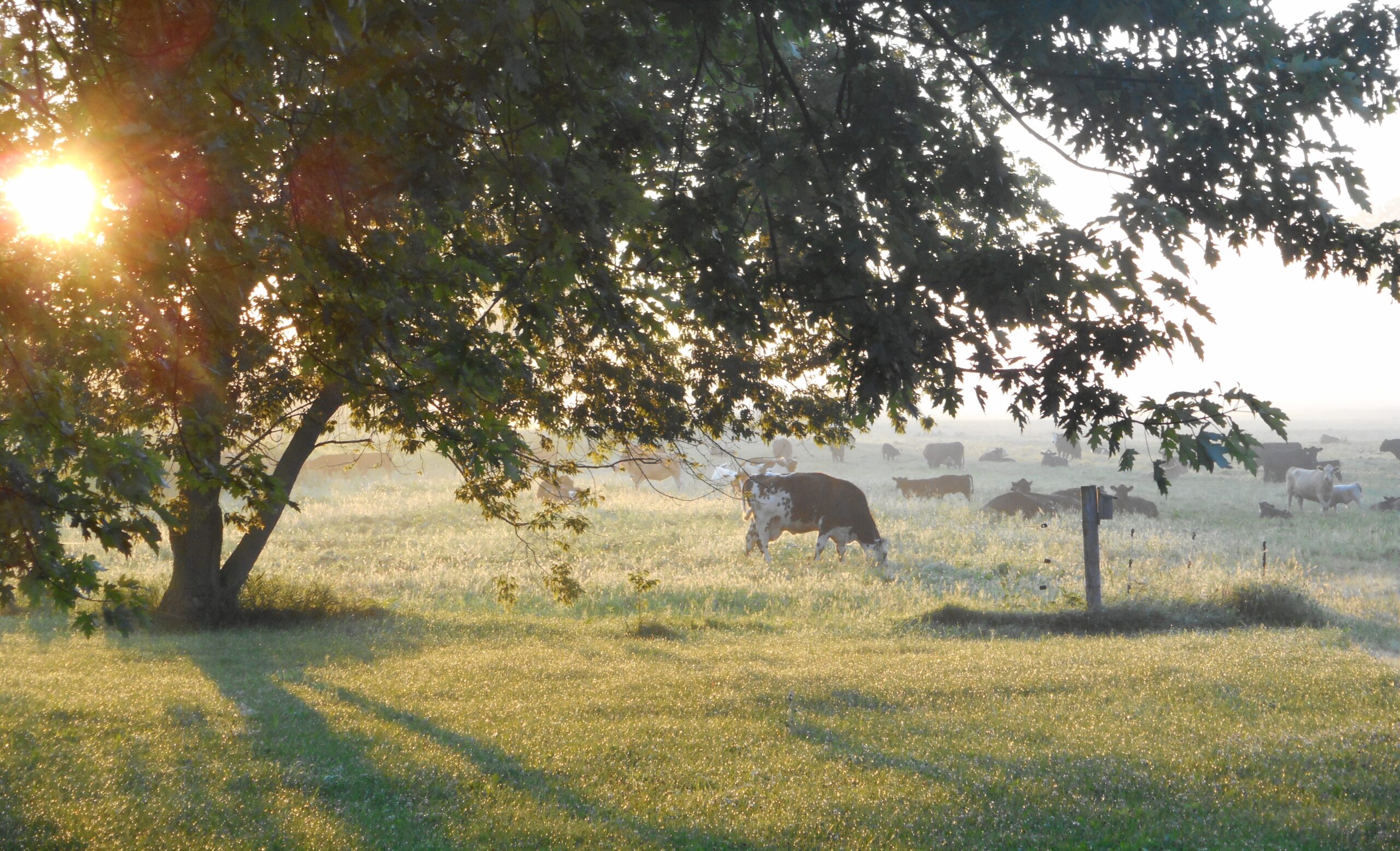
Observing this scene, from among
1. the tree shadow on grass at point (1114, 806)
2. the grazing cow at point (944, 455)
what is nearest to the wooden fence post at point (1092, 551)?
the tree shadow on grass at point (1114, 806)

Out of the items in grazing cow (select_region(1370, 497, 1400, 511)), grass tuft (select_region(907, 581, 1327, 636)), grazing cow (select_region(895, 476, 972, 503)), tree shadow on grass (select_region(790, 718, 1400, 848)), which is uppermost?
grazing cow (select_region(895, 476, 972, 503))

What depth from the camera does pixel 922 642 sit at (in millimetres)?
15469

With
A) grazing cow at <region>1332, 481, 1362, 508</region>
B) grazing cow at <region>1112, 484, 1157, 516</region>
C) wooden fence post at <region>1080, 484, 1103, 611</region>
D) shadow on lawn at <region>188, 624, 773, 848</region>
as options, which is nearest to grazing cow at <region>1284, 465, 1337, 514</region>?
grazing cow at <region>1332, 481, 1362, 508</region>

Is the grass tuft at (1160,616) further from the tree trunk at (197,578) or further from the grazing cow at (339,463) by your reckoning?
the grazing cow at (339,463)

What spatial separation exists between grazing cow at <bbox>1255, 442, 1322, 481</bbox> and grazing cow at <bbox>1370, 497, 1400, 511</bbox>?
12.8 m

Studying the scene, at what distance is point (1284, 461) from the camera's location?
4856cm

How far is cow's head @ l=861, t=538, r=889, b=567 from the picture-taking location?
2506 centimetres

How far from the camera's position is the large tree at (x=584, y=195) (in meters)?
5.46

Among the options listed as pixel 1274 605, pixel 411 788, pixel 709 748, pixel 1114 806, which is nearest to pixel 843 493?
pixel 1274 605

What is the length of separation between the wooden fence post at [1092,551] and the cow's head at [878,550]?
771cm

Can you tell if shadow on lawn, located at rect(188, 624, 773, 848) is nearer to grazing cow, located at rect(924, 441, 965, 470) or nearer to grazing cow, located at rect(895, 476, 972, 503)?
grazing cow, located at rect(895, 476, 972, 503)

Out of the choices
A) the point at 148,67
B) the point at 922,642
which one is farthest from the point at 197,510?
the point at 922,642

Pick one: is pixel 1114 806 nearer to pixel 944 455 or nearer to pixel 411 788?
pixel 411 788

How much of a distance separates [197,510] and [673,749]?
7617 millimetres
